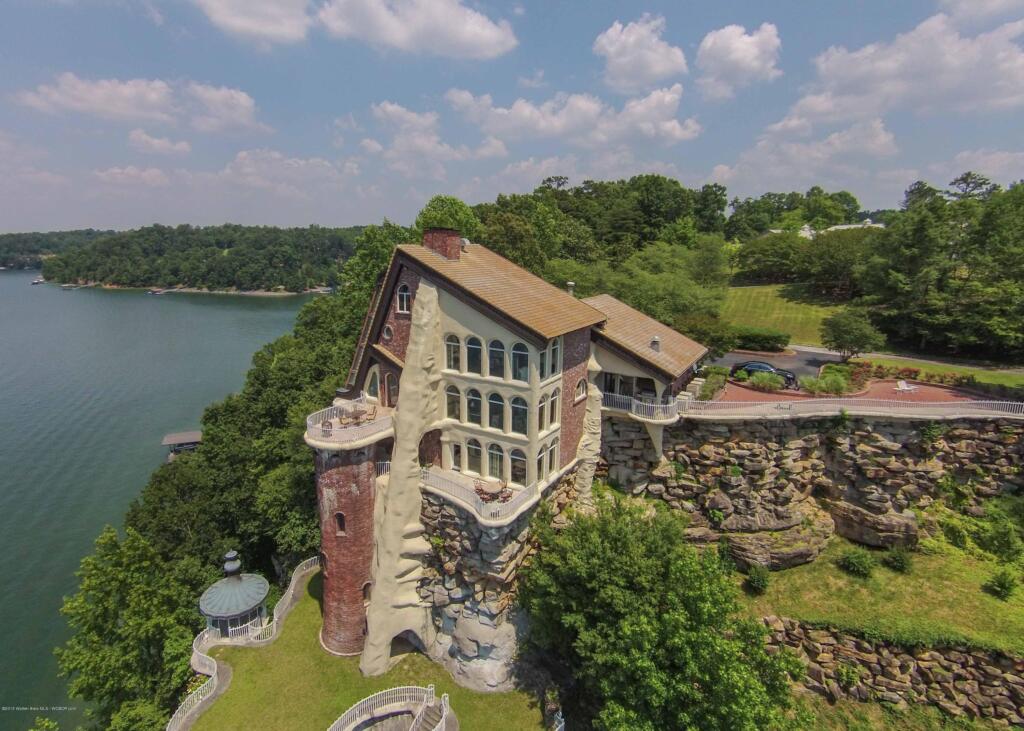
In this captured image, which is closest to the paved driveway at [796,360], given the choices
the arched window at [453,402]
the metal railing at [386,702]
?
the arched window at [453,402]

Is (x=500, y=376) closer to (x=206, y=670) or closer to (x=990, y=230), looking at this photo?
(x=206, y=670)

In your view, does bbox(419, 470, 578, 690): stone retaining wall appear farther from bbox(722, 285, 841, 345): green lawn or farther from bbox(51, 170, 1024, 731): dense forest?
A: bbox(722, 285, 841, 345): green lawn

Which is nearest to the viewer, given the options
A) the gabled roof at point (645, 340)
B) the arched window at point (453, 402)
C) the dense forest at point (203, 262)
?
the arched window at point (453, 402)

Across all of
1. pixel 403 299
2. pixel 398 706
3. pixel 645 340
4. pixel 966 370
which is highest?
pixel 403 299

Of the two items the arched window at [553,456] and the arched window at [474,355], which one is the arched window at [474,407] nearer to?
the arched window at [474,355]

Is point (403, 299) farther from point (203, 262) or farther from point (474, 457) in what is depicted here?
point (203, 262)

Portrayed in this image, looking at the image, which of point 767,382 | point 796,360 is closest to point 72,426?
point 767,382

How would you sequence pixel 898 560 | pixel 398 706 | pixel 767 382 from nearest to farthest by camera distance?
pixel 398 706 < pixel 898 560 < pixel 767 382
